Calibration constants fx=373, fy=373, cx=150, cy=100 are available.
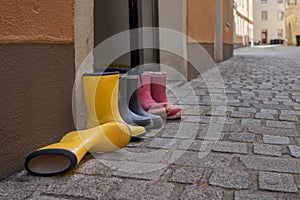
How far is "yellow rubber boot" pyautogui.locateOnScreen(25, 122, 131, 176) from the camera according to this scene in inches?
66.3

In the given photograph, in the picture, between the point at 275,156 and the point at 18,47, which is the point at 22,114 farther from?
the point at 275,156

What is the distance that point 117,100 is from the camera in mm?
2229

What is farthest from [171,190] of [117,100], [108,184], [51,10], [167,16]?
[167,16]

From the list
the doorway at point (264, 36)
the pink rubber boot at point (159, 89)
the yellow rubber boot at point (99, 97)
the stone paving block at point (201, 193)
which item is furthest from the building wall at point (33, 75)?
the doorway at point (264, 36)

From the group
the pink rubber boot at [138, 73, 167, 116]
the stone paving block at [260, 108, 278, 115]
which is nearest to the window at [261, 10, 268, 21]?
the stone paving block at [260, 108, 278, 115]

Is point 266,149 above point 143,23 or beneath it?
beneath

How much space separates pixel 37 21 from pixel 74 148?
2.10 ft

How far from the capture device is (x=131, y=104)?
8.30ft

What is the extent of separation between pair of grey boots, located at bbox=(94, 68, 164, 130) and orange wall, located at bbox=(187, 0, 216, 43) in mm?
2879

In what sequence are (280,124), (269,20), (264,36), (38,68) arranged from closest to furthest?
(38,68) → (280,124) → (269,20) → (264,36)

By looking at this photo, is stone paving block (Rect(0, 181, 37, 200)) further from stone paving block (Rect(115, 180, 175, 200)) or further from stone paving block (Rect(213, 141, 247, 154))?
stone paving block (Rect(213, 141, 247, 154))

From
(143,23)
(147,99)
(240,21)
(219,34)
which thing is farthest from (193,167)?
(240,21)

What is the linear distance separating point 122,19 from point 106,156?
8.00 feet

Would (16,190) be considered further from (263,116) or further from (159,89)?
(263,116)
